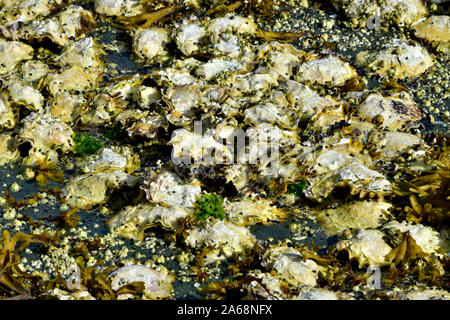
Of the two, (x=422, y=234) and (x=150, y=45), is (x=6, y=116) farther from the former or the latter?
(x=422, y=234)

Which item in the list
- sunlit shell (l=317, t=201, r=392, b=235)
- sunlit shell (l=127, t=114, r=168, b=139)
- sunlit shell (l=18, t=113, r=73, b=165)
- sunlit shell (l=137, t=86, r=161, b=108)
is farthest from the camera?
sunlit shell (l=137, t=86, r=161, b=108)

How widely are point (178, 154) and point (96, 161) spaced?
0.83m

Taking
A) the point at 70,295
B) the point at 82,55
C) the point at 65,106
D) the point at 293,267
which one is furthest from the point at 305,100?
the point at 70,295

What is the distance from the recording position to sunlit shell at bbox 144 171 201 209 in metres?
5.18

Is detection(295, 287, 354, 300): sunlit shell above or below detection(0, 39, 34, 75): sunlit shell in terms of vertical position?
below

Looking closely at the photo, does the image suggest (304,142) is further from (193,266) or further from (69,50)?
(69,50)

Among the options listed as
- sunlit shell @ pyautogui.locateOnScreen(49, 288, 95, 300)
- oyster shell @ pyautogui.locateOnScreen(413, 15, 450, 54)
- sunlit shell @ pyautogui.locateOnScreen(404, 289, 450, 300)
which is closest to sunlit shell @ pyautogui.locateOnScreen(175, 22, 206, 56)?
oyster shell @ pyautogui.locateOnScreen(413, 15, 450, 54)

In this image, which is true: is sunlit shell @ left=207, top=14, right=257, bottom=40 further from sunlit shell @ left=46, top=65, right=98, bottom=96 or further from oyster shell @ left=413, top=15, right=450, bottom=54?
oyster shell @ left=413, top=15, right=450, bottom=54

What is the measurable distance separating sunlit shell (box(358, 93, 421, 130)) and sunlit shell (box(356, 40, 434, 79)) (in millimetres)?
686

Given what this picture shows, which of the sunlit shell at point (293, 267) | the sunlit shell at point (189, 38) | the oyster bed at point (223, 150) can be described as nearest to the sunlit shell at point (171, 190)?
the oyster bed at point (223, 150)

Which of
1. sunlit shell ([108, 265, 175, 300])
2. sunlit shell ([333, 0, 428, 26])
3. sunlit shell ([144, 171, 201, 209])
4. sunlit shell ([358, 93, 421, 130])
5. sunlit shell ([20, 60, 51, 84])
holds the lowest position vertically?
sunlit shell ([108, 265, 175, 300])

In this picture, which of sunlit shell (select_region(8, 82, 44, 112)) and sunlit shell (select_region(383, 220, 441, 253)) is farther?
sunlit shell (select_region(8, 82, 44, 112))

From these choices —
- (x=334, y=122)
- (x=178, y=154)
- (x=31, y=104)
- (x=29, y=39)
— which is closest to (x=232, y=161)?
(x=178, y=154)

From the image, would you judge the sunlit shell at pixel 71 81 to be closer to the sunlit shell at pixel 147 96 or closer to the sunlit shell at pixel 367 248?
the sunlit shell at pixel 147 96
